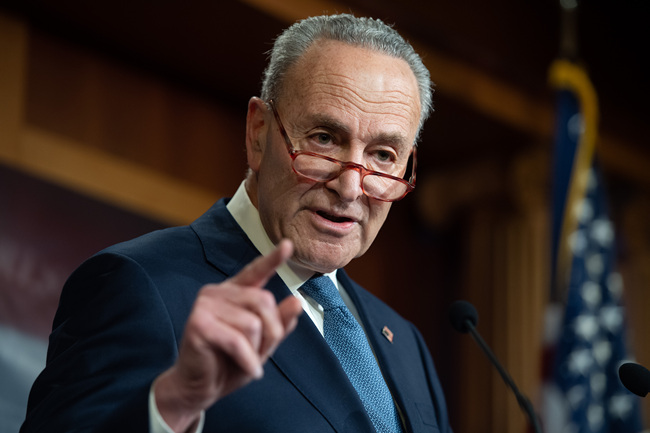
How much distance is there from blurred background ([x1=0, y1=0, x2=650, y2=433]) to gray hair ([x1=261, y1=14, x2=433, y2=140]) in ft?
6.23

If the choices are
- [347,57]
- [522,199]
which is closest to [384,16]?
[522,199]

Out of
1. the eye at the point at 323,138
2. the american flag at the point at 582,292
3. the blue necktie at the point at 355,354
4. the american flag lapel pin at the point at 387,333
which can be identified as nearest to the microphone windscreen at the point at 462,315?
the american flag lapel pin at the point at 387,333

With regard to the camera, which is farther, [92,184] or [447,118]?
[447,118]

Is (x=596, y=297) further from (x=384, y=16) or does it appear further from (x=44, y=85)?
(x=44, y=85)

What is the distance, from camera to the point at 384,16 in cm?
435

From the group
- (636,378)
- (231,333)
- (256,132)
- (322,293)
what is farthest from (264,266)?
(636,378)

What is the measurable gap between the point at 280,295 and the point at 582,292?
3.27m

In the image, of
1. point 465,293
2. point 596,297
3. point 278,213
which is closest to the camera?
point 278,213

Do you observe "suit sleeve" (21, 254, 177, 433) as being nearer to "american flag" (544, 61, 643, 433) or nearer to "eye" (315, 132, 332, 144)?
"eye" (315, 132, 332, 144)

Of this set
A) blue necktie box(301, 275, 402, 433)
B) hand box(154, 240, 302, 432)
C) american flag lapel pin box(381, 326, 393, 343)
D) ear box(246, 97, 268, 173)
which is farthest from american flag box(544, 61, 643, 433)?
hand box(154, 240, 302, 432)

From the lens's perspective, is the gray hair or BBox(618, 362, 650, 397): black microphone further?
the gray hair

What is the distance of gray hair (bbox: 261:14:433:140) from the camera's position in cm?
203

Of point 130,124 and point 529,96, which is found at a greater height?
point 529,96

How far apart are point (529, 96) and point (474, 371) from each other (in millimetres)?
1711
